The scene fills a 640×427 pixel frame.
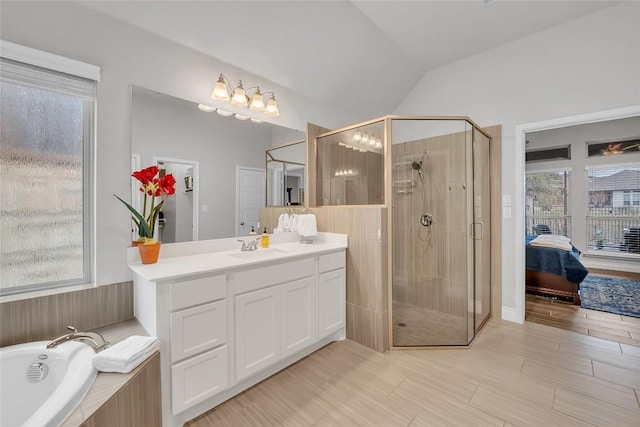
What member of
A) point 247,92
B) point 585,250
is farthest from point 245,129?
point 585,250

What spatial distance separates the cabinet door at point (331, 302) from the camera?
7.66ft

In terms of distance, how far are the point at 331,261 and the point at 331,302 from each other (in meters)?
0.36

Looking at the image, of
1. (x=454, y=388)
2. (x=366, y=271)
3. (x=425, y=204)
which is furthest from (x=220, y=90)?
(x=454, y=388)

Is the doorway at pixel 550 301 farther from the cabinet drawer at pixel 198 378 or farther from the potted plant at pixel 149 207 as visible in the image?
the potted plant at pixel 149 207

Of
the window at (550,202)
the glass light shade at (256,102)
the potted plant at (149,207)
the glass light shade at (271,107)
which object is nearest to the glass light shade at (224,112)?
the glass light shade at (256,102)

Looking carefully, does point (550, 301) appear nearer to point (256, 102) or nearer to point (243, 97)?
point (256, 102)

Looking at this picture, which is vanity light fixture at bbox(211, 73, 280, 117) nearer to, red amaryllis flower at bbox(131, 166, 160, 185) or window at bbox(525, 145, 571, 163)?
red amaryllis flower at bbox(131, 166, 160, 185)

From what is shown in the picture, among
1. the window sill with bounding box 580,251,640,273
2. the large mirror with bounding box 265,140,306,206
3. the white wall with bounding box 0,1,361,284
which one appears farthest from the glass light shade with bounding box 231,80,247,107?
the window sill with bounding box 580,251,640,273

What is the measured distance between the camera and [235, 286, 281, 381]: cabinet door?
1773 millimetres

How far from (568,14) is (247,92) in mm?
3135

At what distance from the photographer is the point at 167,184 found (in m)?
1.89

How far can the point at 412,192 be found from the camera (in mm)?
2980

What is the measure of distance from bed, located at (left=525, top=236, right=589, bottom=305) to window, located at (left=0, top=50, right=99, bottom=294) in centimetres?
478

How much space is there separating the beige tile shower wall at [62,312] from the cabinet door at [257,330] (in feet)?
2.49
